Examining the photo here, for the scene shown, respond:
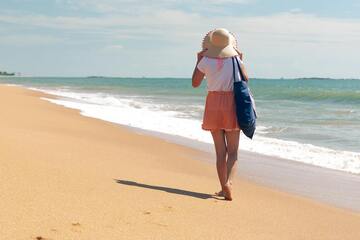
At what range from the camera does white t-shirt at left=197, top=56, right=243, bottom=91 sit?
5.24 metres

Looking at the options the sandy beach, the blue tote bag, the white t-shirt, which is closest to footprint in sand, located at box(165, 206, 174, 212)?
the sandy beach

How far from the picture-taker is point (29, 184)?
14.4 feet

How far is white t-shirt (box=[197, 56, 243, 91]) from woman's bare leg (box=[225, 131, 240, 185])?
0.46 metres

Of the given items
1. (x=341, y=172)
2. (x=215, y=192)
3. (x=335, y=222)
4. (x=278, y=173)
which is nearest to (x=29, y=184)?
(x=215, y=192)

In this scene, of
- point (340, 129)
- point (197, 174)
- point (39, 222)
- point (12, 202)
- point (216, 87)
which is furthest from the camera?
point (340, 129)

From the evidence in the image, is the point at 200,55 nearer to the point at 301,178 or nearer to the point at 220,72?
the point at 220,72

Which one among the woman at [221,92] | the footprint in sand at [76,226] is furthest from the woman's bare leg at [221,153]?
the footprint in sand at [76,226]

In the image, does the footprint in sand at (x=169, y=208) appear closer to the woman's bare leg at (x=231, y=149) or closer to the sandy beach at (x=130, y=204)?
the sandy beach at (x=130, y=204)

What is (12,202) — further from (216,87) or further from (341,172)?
(341,172)

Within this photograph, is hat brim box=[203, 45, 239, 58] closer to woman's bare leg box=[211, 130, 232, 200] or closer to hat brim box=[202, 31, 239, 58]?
hat brim box=[202, 31, 239, 58]

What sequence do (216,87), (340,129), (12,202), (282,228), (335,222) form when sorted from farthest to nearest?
(340,129), (216,87), (335,222), (282,228), (12,202)

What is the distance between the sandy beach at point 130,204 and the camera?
145 inches

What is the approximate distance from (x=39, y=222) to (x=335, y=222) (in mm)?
2580

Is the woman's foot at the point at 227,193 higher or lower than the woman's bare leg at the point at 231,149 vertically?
lower
